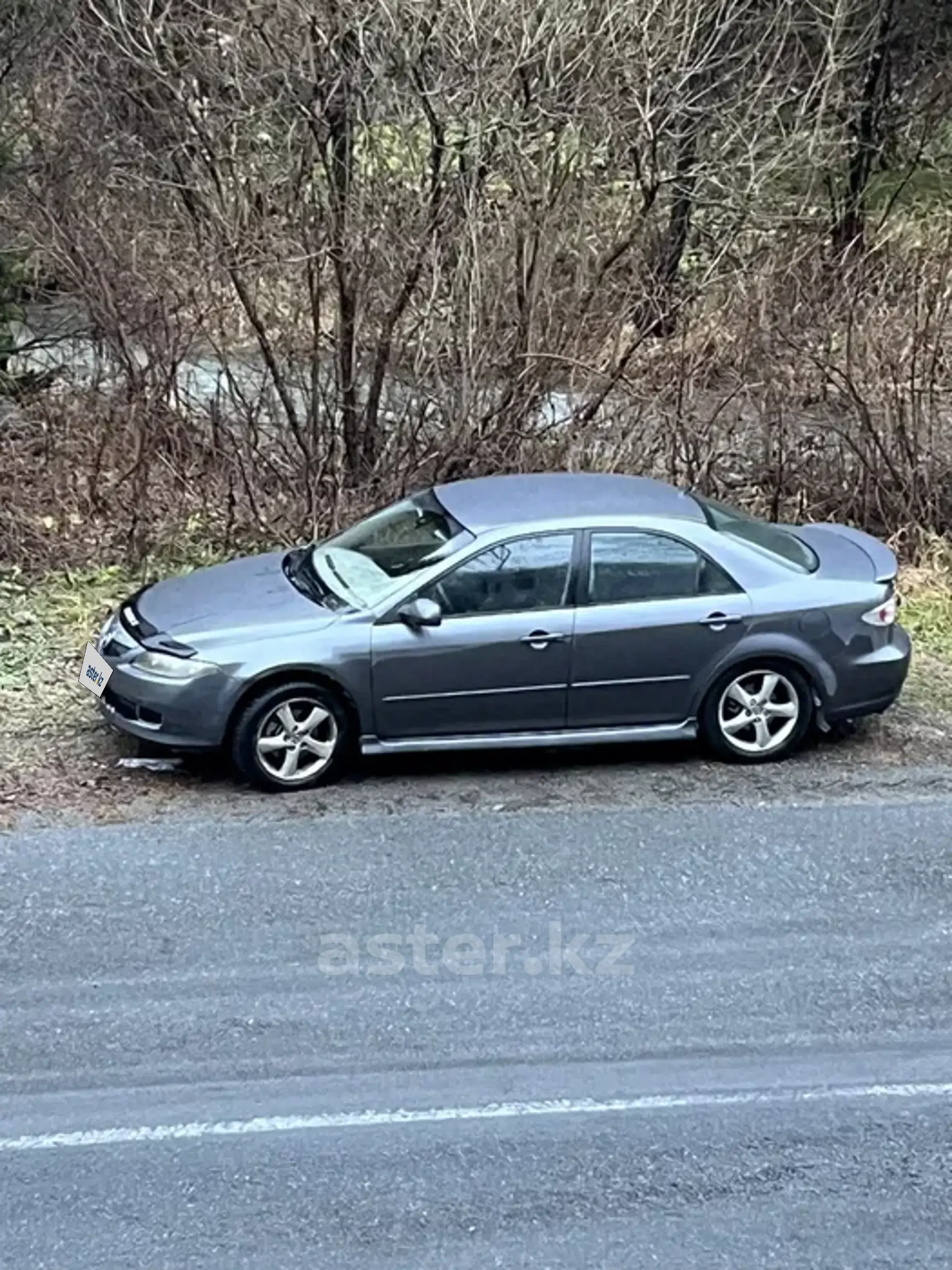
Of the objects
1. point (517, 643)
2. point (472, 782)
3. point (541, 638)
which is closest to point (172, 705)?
point (472, 782)

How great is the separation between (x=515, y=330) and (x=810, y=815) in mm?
6456

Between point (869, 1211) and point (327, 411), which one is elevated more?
point (327, 411)

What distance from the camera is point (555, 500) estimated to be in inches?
320

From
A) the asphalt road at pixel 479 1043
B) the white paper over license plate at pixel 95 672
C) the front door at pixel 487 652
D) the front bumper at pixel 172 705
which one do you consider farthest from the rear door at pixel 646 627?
the white paper over license plate at pixel 95 672

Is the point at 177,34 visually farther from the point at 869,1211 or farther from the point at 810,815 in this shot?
the point at 869,1211

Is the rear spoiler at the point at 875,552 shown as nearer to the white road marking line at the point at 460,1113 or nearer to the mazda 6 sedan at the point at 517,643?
the mazda 6 sedan at the point at 517,643

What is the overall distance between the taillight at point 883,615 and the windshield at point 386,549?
228 cm

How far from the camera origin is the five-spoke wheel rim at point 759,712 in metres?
8.01

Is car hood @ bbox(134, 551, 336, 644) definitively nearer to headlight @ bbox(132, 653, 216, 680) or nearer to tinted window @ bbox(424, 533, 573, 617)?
headlight @ bbox(132, 653, 216, 680)

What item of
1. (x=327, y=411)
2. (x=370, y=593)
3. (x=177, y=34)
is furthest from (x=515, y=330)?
(x=370, y=593)

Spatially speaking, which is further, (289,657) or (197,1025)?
(289,657)

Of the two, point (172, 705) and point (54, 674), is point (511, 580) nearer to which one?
point (172, 705)

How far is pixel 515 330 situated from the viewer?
496 inches

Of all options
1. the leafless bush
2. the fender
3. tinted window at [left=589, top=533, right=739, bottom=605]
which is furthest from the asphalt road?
the leafless bush
